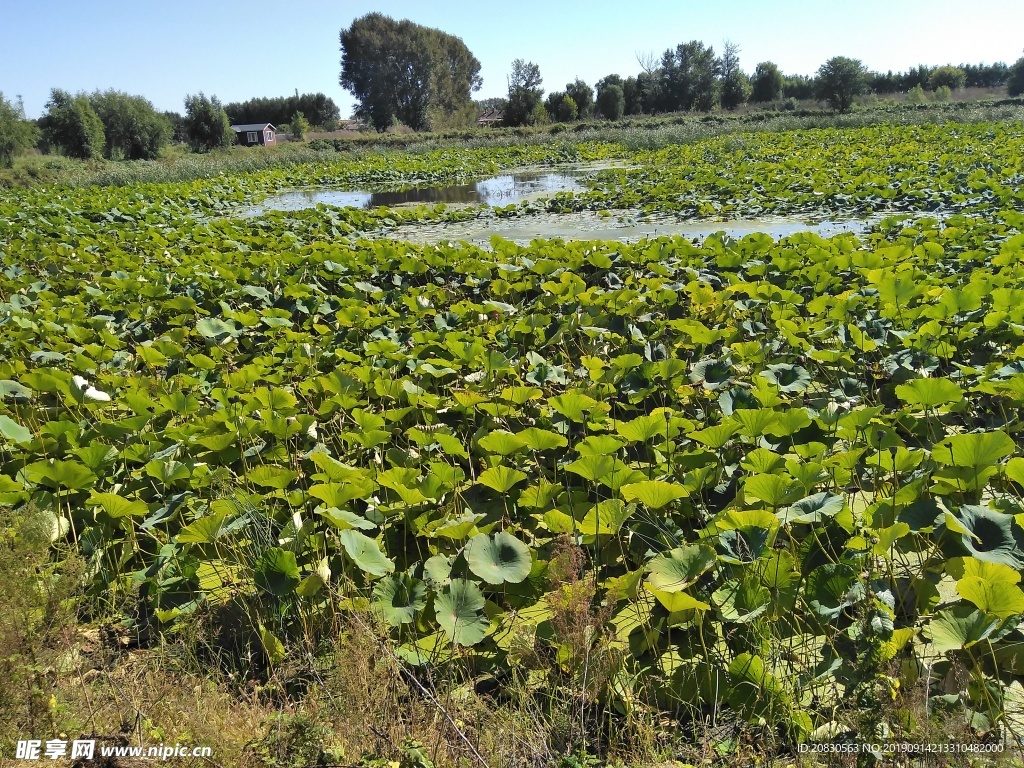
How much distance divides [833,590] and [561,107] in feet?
141

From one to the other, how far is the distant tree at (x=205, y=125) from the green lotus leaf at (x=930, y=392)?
37236 millimetres

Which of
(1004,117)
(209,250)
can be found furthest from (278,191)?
(1004,117)

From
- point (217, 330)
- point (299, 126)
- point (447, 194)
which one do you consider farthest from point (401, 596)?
point (299, 126)

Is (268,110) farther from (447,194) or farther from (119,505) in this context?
(119,505)

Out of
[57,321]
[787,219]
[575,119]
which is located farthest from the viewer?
[575,119]

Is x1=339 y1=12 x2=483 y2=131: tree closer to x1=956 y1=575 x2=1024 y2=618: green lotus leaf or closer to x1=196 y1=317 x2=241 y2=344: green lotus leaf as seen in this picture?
x1=196 y1=317 x2=241 y2=344: green lotus leaf

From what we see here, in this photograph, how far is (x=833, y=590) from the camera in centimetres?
157

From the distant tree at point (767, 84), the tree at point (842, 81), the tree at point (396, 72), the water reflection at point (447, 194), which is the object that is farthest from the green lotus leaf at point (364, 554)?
the distant tree at point (767, 84)

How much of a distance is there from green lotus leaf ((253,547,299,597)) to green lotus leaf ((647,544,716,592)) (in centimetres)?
90

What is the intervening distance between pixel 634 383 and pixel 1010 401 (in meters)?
1.34

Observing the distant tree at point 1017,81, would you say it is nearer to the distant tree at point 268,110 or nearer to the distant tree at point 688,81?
the distant tree at point 688,81

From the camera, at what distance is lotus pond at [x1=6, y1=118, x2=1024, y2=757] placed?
1560 millimetres

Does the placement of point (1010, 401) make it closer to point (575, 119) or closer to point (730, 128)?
point (730, 128)

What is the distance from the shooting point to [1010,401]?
2486 millimetres
